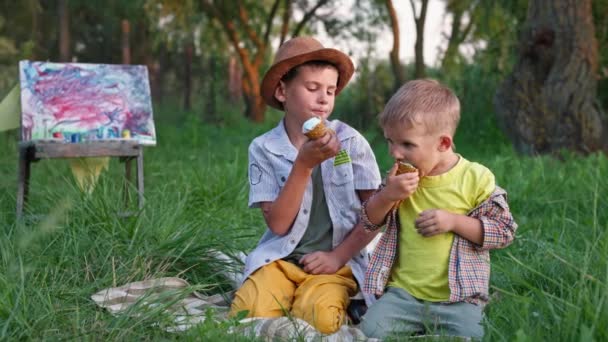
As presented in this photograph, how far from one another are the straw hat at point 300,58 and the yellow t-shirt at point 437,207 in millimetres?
607

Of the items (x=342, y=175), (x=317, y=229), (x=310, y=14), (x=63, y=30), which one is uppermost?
(x=310, y=14)

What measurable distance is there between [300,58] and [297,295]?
0.89 m

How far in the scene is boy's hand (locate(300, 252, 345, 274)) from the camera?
288 cm

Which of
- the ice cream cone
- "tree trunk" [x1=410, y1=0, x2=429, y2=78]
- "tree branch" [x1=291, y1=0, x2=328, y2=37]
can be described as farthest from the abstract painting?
"tree branch" [x1=291, y1=0, x2=328, y2=37]

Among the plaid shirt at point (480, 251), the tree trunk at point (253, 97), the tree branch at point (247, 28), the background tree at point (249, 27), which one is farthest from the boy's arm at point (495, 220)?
the tree branch at point (247, 28)

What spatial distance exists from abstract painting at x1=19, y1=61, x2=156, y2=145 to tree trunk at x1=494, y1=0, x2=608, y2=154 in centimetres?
351

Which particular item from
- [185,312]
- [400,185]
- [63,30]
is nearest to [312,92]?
[400,185]

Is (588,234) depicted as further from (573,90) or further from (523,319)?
(573,90)

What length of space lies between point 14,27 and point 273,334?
15.4 m

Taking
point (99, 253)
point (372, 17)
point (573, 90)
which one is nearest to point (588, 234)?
point (99, 253)

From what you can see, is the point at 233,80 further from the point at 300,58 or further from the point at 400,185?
the point at 400,185

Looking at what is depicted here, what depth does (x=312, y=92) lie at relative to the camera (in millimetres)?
2840

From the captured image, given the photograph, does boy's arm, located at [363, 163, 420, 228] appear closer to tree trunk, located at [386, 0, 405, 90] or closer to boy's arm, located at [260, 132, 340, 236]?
boy's arm, located at [260, 132, 340, 236]

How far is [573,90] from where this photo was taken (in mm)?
6730
